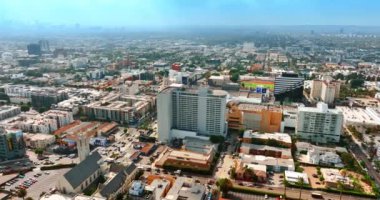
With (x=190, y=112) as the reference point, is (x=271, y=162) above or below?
below

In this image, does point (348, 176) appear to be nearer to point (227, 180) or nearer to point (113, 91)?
point (227, 180)

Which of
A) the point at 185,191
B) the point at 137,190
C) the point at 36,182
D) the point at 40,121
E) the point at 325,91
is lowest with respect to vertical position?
the point at 36,182

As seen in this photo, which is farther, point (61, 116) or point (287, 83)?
point (287, 83)

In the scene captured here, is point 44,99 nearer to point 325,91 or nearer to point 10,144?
point 10,144

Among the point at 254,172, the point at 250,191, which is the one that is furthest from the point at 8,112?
the point at 250,191

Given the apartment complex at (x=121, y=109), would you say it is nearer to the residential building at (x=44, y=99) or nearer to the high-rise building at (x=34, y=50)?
the residential building at (x=44, y=99)

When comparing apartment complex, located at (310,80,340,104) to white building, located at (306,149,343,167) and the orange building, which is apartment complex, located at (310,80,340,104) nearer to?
the orange building

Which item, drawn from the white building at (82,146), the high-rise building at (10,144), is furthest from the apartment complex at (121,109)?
the high-rise building at (10,144)
